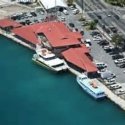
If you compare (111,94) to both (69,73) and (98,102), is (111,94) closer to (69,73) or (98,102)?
(98,102)

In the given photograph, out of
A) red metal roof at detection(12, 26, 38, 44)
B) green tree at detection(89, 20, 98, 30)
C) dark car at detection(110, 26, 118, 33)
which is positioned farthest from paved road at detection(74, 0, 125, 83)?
red metal roof at detection(12, 26, 38, 44)

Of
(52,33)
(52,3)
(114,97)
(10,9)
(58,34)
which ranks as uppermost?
(114,97)

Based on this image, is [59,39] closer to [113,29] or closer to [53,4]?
[113,29]

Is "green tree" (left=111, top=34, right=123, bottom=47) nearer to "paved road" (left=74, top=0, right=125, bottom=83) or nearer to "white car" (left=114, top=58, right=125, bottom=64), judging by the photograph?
"paved road" (left=74, top=0, right=125, bottom=83)

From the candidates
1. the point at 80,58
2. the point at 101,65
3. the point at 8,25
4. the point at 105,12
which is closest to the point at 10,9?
the point at 8,25

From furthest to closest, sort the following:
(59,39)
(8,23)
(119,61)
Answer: (8,23), (59,39), (119,61)

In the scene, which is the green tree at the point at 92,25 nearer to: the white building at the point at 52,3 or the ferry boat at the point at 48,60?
the ferry boat at the point at 48,60

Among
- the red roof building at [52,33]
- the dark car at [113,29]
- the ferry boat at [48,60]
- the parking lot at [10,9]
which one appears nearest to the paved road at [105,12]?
the dark car at [113,29]
